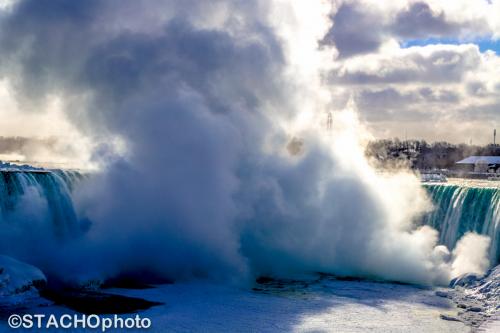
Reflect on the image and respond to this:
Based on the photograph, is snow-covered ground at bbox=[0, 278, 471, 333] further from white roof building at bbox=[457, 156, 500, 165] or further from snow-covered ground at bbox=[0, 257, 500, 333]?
white roof building at bbox=[457, 156, 500, 165]

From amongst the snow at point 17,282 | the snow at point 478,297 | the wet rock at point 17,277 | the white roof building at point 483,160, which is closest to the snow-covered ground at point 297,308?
the snow at point 478,297

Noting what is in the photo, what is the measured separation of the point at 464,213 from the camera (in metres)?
29.2

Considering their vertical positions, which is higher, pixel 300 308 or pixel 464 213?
pixel 464 213

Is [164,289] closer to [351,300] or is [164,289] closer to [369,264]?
[351,300]

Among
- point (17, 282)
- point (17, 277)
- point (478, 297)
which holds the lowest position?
point (478, 297)

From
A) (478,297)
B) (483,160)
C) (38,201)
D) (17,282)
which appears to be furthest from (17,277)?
(483,160)

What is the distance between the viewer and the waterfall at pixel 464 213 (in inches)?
1059

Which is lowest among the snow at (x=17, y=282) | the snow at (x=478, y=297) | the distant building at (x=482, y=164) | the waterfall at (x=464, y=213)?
the snow at (x=478, y=297)

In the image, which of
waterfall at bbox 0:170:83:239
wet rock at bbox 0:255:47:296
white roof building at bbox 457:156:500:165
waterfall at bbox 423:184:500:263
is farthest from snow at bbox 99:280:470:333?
white roof building at bbox 457:156:500:165

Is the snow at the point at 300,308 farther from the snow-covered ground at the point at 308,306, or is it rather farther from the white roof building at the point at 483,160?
the white roof building at the point at 483,160

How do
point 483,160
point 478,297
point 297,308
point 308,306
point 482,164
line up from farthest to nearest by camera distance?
point 483,160
point 482,164
point 478,297
point 308,306
point 297,308

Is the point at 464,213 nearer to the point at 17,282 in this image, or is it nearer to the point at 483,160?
the point at 17,282

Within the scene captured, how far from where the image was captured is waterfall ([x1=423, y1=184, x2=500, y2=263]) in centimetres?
2691

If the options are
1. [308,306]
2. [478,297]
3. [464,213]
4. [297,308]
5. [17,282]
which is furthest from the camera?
[464,213]
